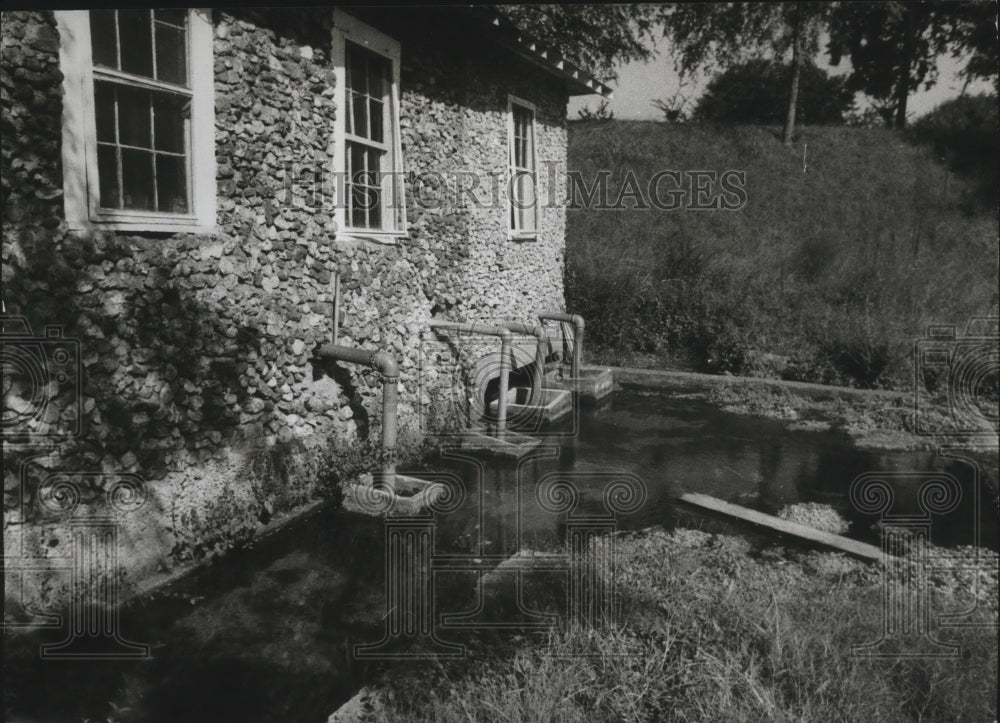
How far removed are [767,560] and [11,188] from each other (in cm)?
493

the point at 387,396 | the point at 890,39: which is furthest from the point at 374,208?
the point at 890,39

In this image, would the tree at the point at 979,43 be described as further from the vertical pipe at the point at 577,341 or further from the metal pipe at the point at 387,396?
the vertical pipe at the point at 577,341

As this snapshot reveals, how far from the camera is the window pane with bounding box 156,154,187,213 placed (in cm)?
429

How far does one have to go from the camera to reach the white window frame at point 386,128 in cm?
565

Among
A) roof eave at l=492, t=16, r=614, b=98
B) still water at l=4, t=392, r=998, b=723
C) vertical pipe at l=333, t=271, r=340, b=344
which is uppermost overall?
roof eave at l=492, t=16, r=614, b=98

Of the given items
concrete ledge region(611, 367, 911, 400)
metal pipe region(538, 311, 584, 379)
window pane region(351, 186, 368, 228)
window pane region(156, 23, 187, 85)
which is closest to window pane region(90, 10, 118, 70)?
window pane region(156, 23, 187, 85)

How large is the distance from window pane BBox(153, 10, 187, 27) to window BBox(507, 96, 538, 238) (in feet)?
16.8

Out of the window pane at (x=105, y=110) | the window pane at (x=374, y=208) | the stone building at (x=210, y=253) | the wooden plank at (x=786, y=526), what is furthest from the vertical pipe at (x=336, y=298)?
the wooden plank at (x=786, y=526)

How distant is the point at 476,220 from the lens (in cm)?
804

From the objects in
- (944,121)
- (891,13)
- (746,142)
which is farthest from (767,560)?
(944,121)

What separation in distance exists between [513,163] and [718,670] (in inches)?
295

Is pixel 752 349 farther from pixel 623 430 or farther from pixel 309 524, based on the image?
pixel 309 524

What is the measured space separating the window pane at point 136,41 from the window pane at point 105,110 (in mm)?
197

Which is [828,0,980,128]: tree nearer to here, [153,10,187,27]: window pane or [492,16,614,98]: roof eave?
[492,16,614,98]: roof eave
